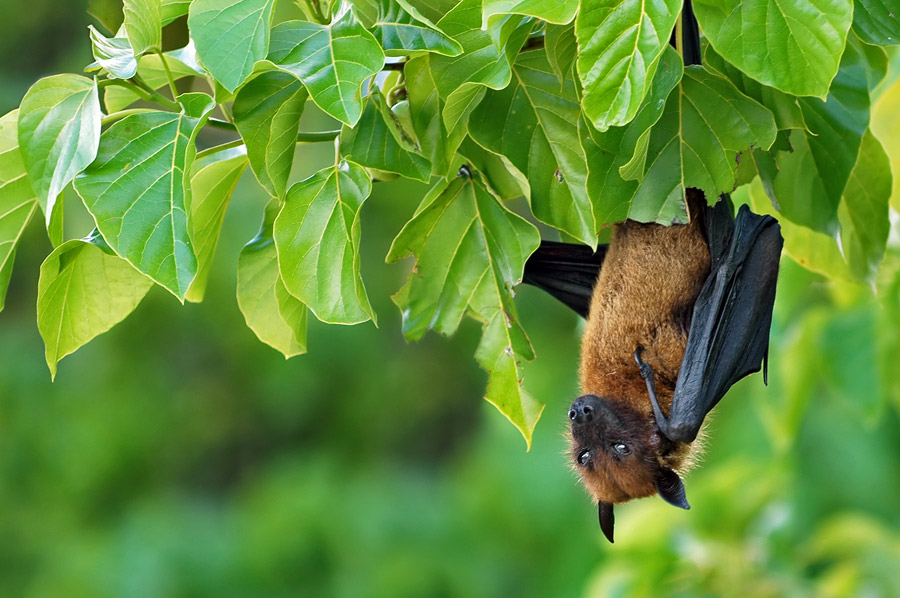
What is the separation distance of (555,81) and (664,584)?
2994 millimetres

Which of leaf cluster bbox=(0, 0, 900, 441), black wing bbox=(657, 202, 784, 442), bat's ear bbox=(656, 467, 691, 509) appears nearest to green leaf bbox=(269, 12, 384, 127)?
leaf cluster bbox=(0, 0, 900, 441)

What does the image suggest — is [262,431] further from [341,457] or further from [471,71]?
[471,71]

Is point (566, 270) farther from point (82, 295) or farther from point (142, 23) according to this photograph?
point (142, 23)

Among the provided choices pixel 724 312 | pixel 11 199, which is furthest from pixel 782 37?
pixel 11 199

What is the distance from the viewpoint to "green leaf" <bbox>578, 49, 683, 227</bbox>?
154 centimetres

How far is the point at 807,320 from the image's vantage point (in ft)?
13.0

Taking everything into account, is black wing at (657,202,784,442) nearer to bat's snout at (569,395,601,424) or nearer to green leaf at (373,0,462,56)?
bat's snout at (569,395,601,424)

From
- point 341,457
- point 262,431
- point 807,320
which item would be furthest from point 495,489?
point 807,320

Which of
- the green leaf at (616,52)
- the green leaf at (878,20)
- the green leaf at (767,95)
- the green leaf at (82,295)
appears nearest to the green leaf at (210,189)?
the green leaf at (82,295)

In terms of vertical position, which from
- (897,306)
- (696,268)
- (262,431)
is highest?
(696,268)

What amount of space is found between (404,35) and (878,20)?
78 cm

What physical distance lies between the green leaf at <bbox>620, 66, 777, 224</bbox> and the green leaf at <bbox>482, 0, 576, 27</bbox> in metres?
0.35

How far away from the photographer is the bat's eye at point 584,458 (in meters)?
2.56

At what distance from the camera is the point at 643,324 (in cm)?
231
